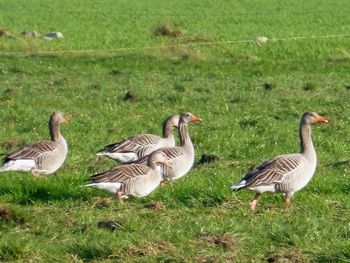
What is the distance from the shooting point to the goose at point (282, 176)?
11000 mm

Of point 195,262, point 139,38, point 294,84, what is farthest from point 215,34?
point 195,262

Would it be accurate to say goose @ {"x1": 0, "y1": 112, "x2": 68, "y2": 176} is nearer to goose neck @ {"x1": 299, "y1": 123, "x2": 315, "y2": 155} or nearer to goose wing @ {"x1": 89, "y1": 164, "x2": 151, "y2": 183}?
goose wing @ {"x1": 89, "y1": 164, "x2": 151, "y2": 183}

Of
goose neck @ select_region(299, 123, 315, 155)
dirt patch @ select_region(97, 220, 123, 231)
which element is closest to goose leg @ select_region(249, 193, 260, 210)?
goose neck @ select_region(299, 123, 315, 155)

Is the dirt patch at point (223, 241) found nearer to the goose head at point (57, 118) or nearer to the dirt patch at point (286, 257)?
the dirt patch at point (286, 257)

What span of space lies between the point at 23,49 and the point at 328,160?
2193 cm

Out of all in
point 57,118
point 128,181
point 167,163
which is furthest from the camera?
Result: point 57,118

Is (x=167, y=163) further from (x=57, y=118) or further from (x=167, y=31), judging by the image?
(x=167, y=31)

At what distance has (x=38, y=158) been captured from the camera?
1399 cm

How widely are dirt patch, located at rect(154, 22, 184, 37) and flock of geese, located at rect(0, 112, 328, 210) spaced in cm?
2434

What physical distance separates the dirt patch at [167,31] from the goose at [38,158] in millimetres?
25163

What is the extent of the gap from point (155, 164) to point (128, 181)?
2.89ft

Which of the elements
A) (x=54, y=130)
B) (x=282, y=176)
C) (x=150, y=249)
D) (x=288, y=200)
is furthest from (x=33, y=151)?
(x=150, y=249)

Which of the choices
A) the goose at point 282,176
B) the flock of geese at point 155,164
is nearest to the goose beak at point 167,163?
the flock of geese at point 155,164

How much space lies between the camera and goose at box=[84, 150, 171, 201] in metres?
11.5
